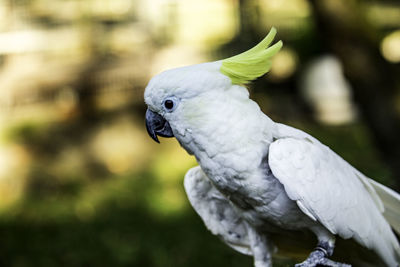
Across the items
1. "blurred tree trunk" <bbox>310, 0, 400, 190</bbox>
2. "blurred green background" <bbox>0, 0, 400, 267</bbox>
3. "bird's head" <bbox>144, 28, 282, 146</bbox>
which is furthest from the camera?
"blurred green background" <bbox>0, 0, 400, 267</bbox>

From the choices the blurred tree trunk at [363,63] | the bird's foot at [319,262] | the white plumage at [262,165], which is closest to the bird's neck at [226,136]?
the white plumage at [262,165]

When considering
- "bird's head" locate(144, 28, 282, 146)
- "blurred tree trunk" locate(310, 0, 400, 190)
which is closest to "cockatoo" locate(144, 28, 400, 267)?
"bird's head" locate(144, 28, 282, 146)

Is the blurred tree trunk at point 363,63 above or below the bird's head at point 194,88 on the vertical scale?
below

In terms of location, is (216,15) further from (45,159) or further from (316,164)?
(316,164)

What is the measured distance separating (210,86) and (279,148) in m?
0.20

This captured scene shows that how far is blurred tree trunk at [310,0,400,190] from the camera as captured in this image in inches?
91.7

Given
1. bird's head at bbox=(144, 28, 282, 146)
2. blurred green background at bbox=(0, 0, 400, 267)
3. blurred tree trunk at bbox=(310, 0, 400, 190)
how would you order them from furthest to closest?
blurred green background at bbox=(0, 0, 400, 267), blurred tree trunk at bbox=(310, 0, 400, 190), bird's head at bbox=(144, 28, 282, 146)

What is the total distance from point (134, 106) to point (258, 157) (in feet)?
12.1

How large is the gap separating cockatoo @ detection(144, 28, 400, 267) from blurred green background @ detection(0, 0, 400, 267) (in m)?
1.35

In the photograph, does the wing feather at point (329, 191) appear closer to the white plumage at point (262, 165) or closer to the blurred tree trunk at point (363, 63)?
the white plumage at point (262, 165)

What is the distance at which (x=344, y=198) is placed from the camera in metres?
1.08

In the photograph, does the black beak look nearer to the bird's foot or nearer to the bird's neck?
the bird's neck

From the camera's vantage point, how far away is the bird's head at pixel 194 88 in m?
1.00

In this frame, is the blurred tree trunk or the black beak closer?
the black beak
